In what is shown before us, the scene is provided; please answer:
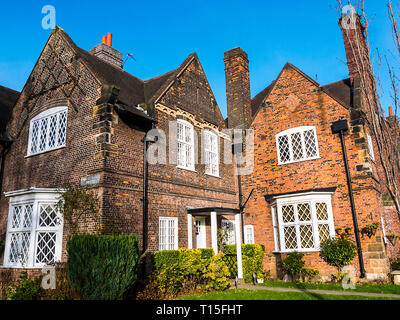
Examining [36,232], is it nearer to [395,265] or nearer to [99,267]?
[99,267]

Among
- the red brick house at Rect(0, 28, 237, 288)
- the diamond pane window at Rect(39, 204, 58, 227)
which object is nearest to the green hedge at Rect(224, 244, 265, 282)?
the red brick house at Rect(0, 28, 237, 288)

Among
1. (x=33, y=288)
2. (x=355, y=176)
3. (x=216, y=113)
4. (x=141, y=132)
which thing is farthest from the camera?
(x=216, y=113)

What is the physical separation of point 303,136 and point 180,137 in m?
6.01

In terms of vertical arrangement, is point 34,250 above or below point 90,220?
below

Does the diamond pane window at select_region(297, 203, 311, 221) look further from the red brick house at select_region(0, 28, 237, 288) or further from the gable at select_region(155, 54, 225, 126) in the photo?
the gable at select_region(155, 54, 225, 126)

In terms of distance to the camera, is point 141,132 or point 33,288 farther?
point 141,132

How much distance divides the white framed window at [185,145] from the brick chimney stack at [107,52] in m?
5.77

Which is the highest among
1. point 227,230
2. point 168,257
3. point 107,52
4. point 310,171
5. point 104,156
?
point 107,52

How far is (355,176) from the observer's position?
13797mm

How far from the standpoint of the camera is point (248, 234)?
52.9 feet

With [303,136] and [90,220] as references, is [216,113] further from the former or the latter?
[90,220]

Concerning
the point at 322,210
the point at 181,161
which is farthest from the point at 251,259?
the point at 181,161

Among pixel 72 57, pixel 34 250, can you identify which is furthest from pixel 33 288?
pixel 72 57

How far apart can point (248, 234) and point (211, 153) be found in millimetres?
4474
